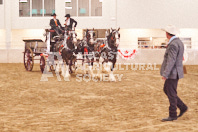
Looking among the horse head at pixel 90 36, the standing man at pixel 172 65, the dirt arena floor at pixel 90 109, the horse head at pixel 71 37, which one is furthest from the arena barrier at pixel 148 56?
the standing man at pixel 172 65

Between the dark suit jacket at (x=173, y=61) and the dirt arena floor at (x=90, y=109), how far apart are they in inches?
37.4

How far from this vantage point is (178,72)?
6355 millimetres

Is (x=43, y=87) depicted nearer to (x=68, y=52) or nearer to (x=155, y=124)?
(x=68, y=52)

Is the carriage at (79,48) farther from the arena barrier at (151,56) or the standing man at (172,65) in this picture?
the arena barrier at (151,56)

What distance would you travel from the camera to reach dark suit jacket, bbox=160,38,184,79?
629 centimetres

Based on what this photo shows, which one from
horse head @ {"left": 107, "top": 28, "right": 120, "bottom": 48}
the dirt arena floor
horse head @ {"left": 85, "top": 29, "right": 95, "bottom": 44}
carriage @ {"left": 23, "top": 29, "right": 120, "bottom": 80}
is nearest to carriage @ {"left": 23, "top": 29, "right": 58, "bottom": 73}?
carriage @ {"left": 23, "top": 29, "right": 120, "bottom": 80}

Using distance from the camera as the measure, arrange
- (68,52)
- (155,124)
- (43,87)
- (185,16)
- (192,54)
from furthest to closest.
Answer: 1. (185,16)
2. (192,54)
3. (68,52)
4. (43,87)
5. (155,124)

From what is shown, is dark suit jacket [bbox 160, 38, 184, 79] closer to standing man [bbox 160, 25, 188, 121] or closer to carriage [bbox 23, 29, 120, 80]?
standing man [bbox 160, 25, 188, 121]

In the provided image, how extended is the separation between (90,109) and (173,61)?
251 cm

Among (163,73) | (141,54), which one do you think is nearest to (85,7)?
(141,54)

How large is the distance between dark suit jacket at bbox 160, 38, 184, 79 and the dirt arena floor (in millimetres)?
949

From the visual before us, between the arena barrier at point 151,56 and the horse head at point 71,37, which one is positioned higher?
the horse head at point 71,37

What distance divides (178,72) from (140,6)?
82.6ft

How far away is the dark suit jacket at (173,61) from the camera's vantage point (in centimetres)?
629
